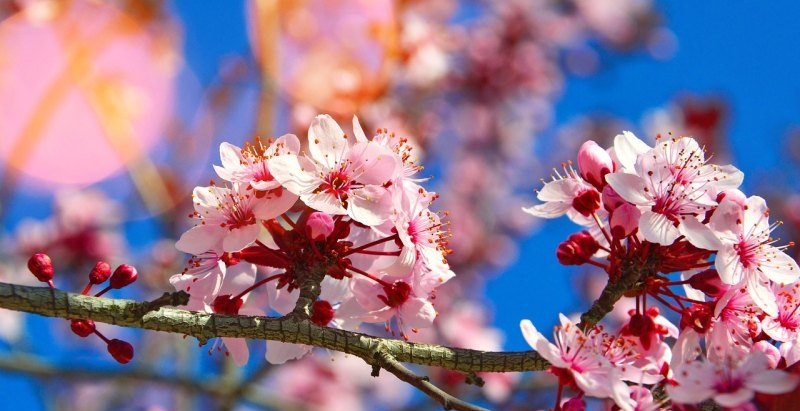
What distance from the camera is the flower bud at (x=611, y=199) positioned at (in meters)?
2.36

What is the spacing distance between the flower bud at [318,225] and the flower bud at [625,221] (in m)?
0.73

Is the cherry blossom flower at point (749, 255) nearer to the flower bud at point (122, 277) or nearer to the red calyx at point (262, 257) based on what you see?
the red calyx at point (262, 257)

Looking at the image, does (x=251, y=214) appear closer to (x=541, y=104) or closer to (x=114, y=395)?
(x=114, y=395)

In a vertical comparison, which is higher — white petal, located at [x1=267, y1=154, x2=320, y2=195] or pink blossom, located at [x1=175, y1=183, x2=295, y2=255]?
white petal, located at [x1=267, y1=154, x2=320, y2=195]

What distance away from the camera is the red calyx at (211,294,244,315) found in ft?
7.75

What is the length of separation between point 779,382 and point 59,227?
584 cm

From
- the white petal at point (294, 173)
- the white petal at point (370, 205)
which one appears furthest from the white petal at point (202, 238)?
the white petal at point (370, 205)

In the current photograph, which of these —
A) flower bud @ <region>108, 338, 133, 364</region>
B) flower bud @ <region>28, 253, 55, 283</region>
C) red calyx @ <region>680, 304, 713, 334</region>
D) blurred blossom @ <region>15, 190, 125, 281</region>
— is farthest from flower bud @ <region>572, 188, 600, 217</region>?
blurred blossom @ <region>15, 190, 125, 281</region>

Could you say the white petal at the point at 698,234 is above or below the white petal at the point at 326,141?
below

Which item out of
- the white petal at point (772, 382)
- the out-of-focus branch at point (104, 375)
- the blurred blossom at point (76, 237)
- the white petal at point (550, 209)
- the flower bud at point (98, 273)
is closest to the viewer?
the white petal at point (772, 382)

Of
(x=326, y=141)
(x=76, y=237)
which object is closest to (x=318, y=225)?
(x=326, y=141)

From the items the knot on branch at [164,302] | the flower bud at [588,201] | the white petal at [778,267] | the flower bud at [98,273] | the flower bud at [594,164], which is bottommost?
the knot on branch at [164,302]

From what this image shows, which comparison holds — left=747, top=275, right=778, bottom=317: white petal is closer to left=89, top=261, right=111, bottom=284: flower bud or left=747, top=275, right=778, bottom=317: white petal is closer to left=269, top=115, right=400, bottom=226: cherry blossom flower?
left=269, top=115, right=400, bottom=226: cherry blossom flower

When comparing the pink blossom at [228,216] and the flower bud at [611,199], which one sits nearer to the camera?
the pink blossom at [228,216]
